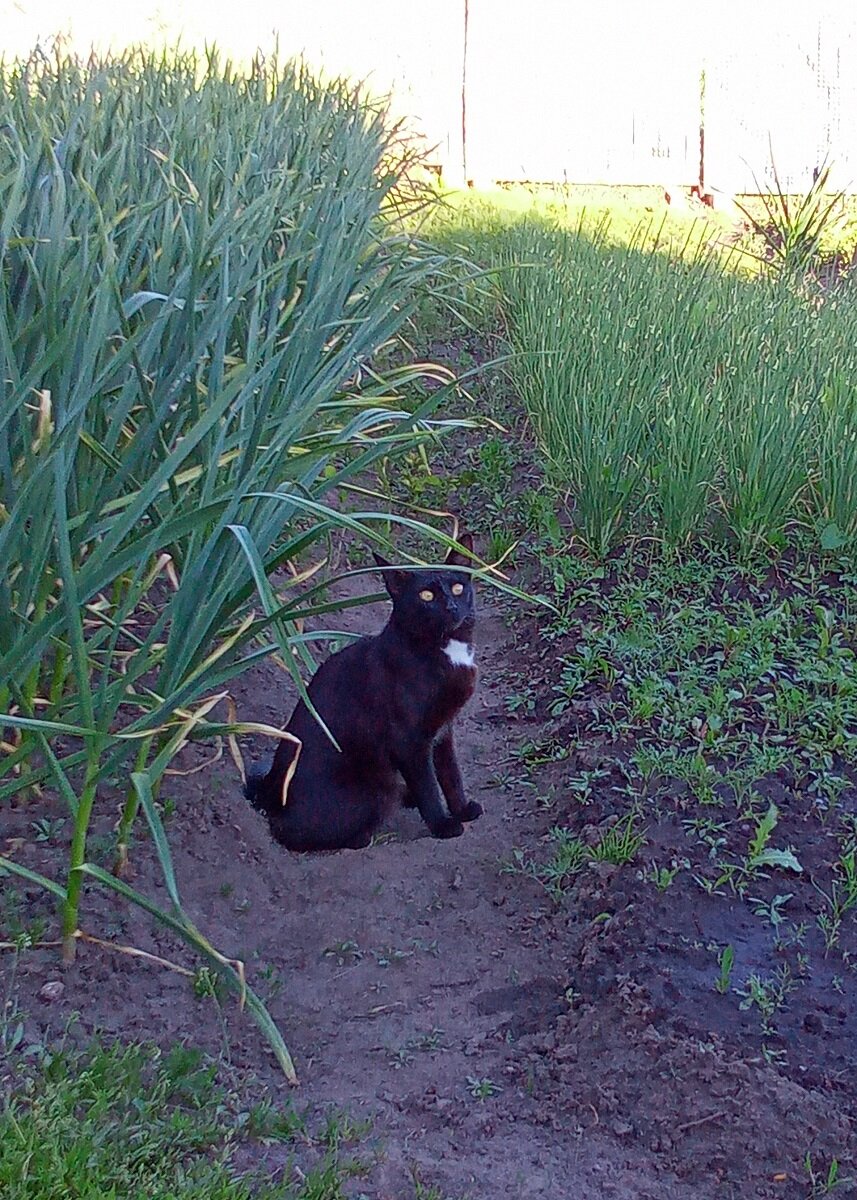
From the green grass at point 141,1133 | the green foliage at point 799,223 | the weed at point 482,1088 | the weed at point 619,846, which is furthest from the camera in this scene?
the green foliage at point 799,223

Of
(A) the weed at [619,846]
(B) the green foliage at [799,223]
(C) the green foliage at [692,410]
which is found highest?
(B) the green foliage at [799,223]

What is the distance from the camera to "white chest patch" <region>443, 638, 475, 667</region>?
3.10 metres

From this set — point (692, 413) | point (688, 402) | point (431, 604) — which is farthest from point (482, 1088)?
point (688, 402)

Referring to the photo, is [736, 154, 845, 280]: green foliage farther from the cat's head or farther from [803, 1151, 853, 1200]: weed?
[803, 1151, 853, 1200]: weed

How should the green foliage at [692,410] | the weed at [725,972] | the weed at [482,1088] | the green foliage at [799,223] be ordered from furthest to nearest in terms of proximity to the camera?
the green foliage at [799,223]
the green foliage at [692,410]
the weed at [725,972]
the weed at [482,1088]

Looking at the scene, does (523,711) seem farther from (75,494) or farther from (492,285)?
(492,285)

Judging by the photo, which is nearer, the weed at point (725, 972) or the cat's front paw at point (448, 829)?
the weed at point (725, 972)

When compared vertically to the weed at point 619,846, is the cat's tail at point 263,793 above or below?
below

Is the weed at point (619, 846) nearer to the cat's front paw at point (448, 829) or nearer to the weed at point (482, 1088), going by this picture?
the cat's front paw at point (448, 829)

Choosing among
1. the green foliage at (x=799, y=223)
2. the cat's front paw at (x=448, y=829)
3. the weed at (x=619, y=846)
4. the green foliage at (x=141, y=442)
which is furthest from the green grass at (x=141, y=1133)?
the green foliage at (x=799, y=223)

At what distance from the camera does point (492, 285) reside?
627cm

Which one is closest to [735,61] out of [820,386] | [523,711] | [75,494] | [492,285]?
[492,285]

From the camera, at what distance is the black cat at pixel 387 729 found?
3070 millimetres

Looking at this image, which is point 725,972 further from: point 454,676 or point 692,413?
point 692,413
